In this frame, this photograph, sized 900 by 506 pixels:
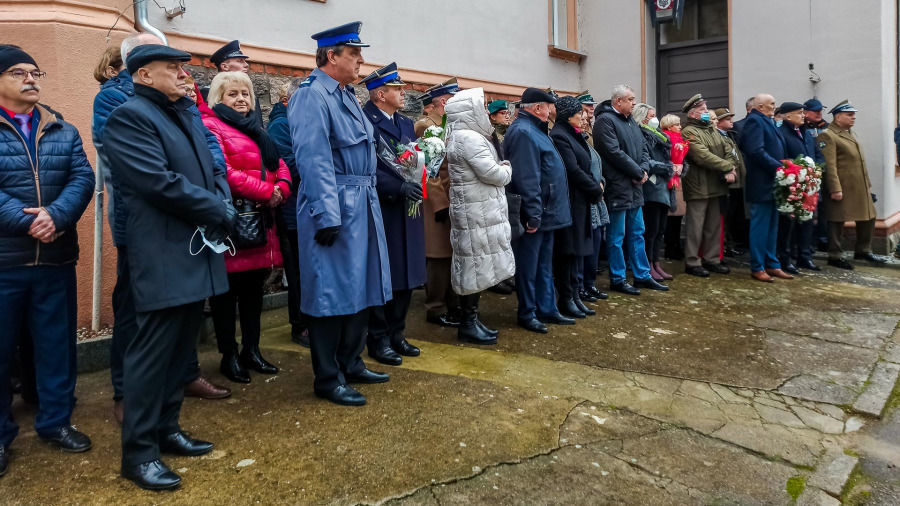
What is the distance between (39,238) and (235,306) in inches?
51.5

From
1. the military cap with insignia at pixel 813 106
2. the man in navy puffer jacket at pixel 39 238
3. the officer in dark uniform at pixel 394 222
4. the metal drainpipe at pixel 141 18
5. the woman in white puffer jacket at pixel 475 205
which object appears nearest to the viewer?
the man in navy puffer jacket at pixel 39 238

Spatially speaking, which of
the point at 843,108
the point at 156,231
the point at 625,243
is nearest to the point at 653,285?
the point at 625,243

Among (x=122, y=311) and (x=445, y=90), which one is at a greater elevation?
(x=445, y=90)

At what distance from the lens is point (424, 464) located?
2990mm

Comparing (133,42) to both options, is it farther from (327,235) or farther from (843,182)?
(843,182)

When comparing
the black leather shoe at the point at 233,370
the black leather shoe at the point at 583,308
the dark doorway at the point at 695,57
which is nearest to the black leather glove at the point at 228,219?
the black leather shoe at the point at 233,370

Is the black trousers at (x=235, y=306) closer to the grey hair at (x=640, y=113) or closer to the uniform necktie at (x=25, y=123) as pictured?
the uniform necktie at (x=25, y=123)

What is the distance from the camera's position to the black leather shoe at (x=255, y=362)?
4270 mm

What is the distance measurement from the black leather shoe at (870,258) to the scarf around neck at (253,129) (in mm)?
8362

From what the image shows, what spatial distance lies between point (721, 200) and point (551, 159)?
355 cm

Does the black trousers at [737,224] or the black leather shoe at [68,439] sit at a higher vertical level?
the black trousers at [737,224]

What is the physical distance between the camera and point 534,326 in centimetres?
531

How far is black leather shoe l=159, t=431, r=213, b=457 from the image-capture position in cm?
304

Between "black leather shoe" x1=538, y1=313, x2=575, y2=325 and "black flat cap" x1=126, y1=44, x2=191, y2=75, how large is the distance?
370cm
